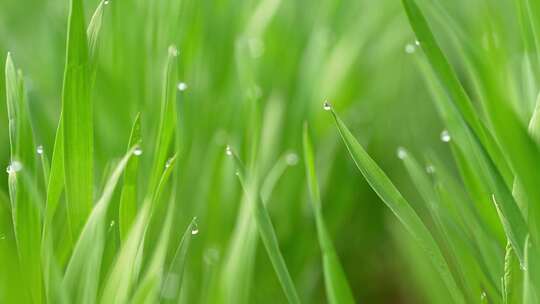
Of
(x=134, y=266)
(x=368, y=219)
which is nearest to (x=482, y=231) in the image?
(x=134, y=266)

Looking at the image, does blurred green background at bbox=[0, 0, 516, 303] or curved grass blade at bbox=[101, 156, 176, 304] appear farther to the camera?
blurred green background at bbox=[0, 0, 516, 303]

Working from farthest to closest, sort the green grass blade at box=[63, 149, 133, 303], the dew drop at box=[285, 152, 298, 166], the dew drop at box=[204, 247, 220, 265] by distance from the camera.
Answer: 1. the dew drop at box=[285, 152, 298, 166]
2. the dew drop at box=[204, 247, 220, 265]
3. the green grass blade at box=[63, 149, 133, 303]

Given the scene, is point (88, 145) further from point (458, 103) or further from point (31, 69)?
point (31, 69)

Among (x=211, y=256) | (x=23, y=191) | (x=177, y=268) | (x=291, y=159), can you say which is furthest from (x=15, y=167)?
(x=291, y=159)

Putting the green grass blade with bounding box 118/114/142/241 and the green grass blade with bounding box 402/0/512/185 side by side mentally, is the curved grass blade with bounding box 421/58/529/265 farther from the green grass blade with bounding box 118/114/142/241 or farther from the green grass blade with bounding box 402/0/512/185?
the green grass blade with bounding box 118/114/142/241

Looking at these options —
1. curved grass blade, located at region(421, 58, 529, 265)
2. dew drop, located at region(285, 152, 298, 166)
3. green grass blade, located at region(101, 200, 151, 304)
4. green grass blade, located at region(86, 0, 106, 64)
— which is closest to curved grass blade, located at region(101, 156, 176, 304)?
green grass blade, located at region(101, 200, 151, 304)

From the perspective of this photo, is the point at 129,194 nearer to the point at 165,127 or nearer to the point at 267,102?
the point at 165,127
